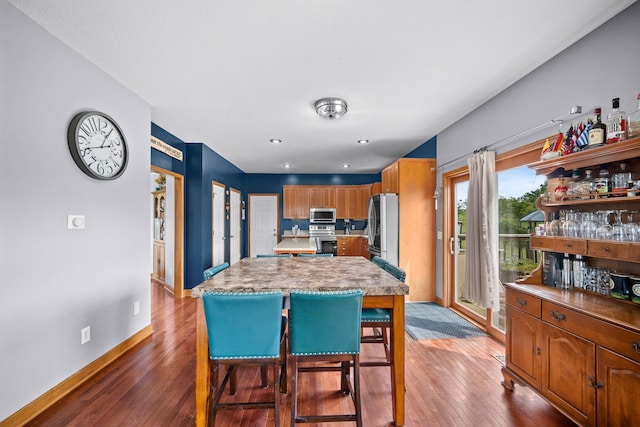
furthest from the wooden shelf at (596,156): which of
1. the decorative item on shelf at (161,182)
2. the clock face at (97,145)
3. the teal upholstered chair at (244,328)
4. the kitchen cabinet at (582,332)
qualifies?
the decorative item on shelf at (161,182)

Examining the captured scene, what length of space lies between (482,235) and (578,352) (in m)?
1.48

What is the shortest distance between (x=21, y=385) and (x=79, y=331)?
452 millimetres

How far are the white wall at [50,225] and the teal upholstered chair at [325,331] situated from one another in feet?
5.55

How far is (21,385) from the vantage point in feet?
5.75

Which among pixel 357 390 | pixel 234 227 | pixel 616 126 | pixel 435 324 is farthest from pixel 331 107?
pixel 234 227

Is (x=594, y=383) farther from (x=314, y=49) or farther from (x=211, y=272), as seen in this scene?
(x=314, y=49)

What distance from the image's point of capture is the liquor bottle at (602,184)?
5.41ft

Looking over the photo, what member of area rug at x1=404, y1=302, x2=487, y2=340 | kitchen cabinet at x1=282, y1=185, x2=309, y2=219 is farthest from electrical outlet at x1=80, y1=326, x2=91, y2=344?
kitchen cabinet at x1=282, y1=185, x2=309, y2=219

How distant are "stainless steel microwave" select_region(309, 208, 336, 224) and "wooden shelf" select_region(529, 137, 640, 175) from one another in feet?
17.6

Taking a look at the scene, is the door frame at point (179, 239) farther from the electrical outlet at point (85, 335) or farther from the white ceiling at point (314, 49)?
the electrical outlet at point (85, 335)

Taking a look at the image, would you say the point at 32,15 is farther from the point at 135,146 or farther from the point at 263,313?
the point at 263,313

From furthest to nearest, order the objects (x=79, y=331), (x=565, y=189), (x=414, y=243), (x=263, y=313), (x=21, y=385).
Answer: (x=414, y=243)
(x=79, y=331)
(x=565, y=189)
(x=21, y=385)
(x=263, y=313)

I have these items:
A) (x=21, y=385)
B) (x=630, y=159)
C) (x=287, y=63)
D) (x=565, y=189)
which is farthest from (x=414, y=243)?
(x=21, y=385)

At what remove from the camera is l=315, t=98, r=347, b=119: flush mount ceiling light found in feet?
9.53
